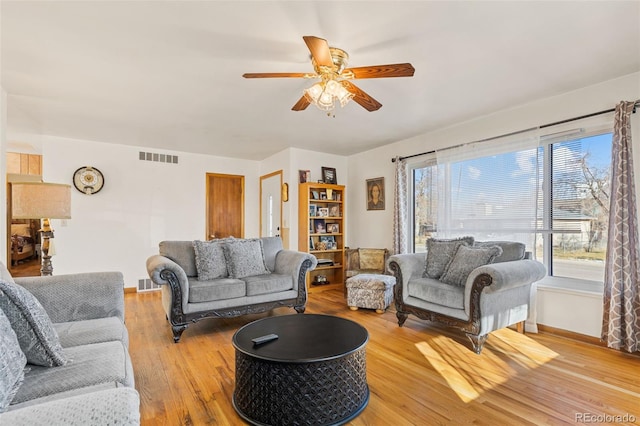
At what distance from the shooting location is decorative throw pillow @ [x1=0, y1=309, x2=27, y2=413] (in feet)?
3.50

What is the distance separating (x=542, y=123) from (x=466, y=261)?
1.69m

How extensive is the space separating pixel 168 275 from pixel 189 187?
301cm

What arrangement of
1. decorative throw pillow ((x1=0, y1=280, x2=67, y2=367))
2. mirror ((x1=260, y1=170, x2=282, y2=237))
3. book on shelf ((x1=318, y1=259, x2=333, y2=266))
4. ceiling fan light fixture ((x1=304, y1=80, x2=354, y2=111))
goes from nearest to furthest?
decorative throw pillow ((x1=0, y1=280, x2=67, y2=367)) < ceiling fan light fixture ((x1=304, y1=80, x2=354, y2=111)) < book on shelf ((x1=318, y1=259, x2=333, y2=266)) < mirror ((x1=260, y1=170, x2=282, y2=237))

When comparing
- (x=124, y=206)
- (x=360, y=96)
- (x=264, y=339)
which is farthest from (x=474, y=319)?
(x=124, y=206)

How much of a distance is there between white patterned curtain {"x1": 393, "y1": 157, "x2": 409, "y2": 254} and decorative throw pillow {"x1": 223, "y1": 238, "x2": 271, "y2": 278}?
6.64 ft

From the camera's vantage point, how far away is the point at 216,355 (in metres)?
2.65

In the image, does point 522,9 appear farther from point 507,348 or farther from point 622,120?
point 507,348

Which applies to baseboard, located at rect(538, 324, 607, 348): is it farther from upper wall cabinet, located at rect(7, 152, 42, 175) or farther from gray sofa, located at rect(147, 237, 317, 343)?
upper wall cabinet, located at rect(7, 152, 42, 175)

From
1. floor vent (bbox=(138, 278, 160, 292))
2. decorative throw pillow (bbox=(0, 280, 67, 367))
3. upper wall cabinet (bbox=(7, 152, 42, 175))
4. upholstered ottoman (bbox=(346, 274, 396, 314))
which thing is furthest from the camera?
floor vent (bbox=(138, 278, 160, 292))

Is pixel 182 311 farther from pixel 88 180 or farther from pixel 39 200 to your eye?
pixel 88 180

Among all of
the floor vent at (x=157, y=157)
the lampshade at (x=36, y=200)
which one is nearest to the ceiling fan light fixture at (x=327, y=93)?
the lampshade at (x=36, y=200)

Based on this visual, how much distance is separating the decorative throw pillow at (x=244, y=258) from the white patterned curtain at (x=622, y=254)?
3295mm

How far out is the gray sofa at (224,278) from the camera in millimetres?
2980

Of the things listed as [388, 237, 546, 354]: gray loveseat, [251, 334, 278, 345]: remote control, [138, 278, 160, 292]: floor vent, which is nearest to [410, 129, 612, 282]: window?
[388, 237, 546, 354]: gray loveseat
